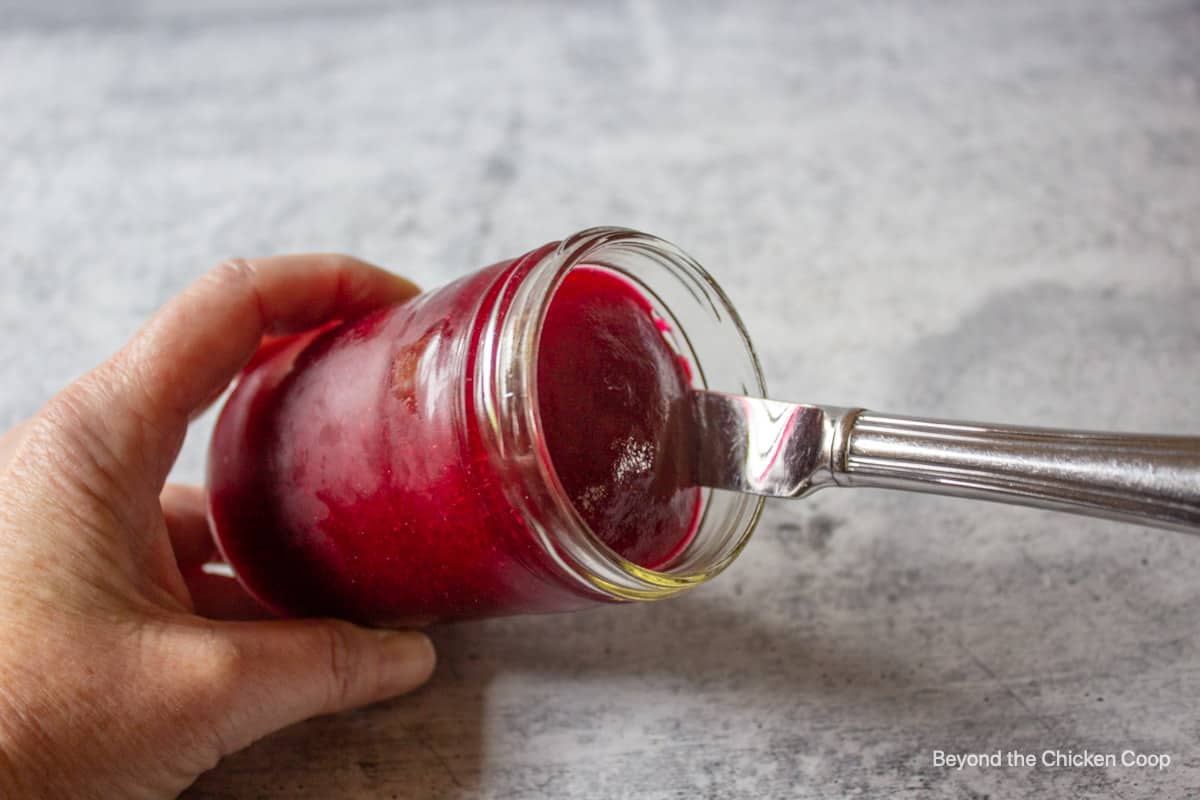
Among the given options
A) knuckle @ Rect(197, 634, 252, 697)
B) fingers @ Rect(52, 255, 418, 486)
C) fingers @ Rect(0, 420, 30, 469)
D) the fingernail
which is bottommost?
the fingernail

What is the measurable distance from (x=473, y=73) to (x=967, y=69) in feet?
2.48

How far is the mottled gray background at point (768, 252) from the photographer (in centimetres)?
105

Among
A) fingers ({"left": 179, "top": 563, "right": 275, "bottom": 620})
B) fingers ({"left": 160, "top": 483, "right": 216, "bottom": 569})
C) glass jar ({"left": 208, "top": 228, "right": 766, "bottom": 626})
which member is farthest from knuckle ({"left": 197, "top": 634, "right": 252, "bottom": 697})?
fingers ({"left": 160, "top": 483, "right": 216, "bottom": 569})

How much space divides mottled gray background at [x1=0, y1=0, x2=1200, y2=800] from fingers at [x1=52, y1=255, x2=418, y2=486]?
12.1 inches

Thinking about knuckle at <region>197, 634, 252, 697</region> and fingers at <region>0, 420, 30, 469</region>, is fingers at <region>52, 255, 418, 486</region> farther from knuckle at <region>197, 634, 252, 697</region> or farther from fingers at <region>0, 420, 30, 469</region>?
knuckle at <region>197, 634, 252, 697</region>

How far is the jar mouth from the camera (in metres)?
0.77

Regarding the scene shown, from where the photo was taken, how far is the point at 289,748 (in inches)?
41.8

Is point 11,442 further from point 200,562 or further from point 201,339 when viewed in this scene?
point 200,562

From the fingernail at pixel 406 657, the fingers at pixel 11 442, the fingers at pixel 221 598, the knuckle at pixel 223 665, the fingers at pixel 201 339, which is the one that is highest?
the fingers at pixel 201 339

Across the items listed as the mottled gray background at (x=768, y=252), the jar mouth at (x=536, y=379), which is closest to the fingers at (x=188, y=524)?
the mottled gray background at (x=768, y=252)

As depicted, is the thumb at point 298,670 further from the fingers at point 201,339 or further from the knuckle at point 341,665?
the fingers at point 201,339

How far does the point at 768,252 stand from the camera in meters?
1.43

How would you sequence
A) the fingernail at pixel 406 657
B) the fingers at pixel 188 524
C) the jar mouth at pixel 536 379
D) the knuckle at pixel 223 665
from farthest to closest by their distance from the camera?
the fingers at pixel 188 524 < the fingernail at pixel 406 657 < the knuckle at pixel 223 665 < the jar mouth at pixel 536 379

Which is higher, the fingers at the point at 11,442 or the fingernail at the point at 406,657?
the fingers at the point at 11,442
